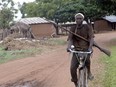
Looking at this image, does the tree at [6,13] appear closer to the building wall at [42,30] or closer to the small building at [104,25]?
the building wall at [42,30]

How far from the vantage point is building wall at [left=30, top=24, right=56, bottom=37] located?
48.3 metres

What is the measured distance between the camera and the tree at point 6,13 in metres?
45.1

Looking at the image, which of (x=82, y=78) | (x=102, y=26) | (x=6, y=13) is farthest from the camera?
(x=102, y=26)

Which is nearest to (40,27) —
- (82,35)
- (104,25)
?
(104,25)

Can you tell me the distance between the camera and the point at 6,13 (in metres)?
45.1

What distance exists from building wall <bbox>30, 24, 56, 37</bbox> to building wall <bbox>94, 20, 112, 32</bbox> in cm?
1940

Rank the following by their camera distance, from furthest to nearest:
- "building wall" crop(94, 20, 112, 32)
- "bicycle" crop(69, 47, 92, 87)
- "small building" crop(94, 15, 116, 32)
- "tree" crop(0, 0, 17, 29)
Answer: "building wall" crop(94, 20, 112, 32)
"small building" crop(94, 15, 116, 32)
"tree" crop(0, 0, 17, 29)
"bicycle" crop(69, 47, 92, 87)

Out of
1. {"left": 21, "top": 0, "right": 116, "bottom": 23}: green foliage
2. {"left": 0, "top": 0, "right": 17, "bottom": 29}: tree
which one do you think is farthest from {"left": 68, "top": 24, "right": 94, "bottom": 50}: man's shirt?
{"left": 0, "top": 0, "right": 17, "bottom": 29}: tree

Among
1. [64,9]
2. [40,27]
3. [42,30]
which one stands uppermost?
[64,9]

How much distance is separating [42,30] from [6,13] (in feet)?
22.0

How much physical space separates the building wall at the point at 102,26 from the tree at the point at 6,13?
25.3m

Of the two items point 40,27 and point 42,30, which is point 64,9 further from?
point 40,27

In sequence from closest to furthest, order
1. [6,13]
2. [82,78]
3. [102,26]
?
[82,78], [6,13], [102,26]

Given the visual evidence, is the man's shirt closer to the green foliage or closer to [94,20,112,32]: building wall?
the green foliage
